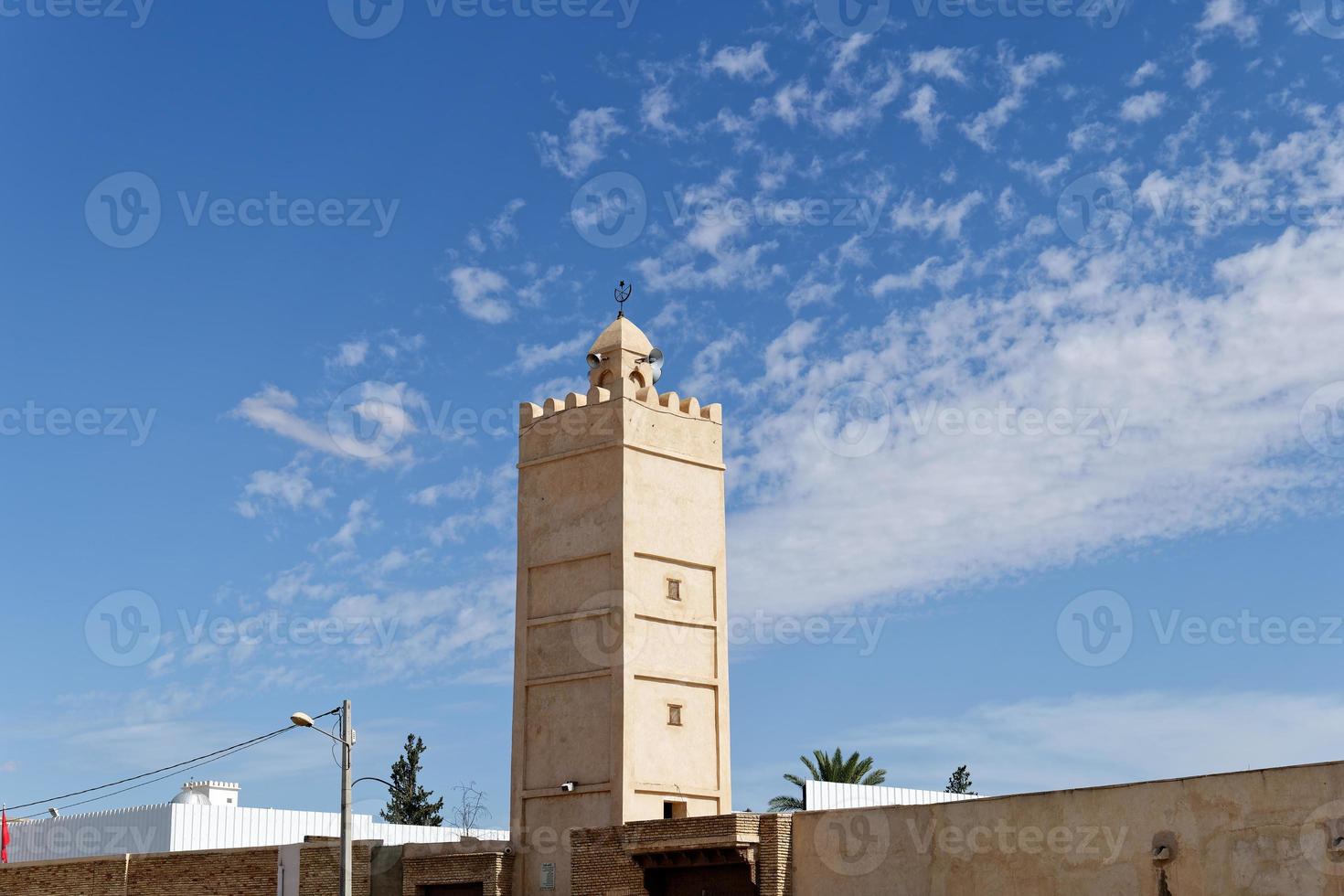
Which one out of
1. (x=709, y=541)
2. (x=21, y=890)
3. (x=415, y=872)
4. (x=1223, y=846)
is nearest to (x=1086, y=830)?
(x=1223, y=846)

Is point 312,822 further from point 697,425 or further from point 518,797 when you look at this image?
point 697,425

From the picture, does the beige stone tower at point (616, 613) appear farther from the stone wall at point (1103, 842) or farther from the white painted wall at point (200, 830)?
the white painted wall at point (200, 830)

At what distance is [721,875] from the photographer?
1153 inches

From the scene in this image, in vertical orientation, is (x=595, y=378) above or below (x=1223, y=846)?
above

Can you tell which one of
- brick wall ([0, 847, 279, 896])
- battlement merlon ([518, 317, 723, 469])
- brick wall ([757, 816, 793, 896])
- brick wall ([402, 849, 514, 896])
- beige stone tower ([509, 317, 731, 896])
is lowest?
brick wall ([0, 847, 279, 896])

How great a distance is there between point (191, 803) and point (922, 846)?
25.1m

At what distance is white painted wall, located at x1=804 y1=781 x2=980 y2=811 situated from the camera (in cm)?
3369

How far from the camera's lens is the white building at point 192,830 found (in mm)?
42403

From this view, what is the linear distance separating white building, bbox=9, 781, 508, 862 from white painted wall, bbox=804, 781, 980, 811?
11989 mm

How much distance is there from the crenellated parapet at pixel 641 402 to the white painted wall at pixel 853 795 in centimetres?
892

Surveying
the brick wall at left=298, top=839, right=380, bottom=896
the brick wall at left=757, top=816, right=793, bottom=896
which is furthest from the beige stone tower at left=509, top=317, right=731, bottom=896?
the brick wall at left=757, top=816, right=793, bottom=896

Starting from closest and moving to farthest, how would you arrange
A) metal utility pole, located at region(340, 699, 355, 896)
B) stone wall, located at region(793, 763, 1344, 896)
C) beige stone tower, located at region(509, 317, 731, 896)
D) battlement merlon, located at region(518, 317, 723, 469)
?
stone wall, located at region(793, 763, 1344, 896), metal utility pole, located at region(340, 699, 355, 896), beige stone tower, located at region(509, 317, 731, 896), battlement merlon, located at region(518, 317, 723, 469)

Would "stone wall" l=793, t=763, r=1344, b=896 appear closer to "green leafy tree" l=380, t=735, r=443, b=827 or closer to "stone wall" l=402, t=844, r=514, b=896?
"stone wall" l=402, t=844, r=514, b=896

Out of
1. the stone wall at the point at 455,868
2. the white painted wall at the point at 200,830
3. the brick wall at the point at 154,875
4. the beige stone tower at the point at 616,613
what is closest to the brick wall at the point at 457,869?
the stone wall at the point at 455,868
